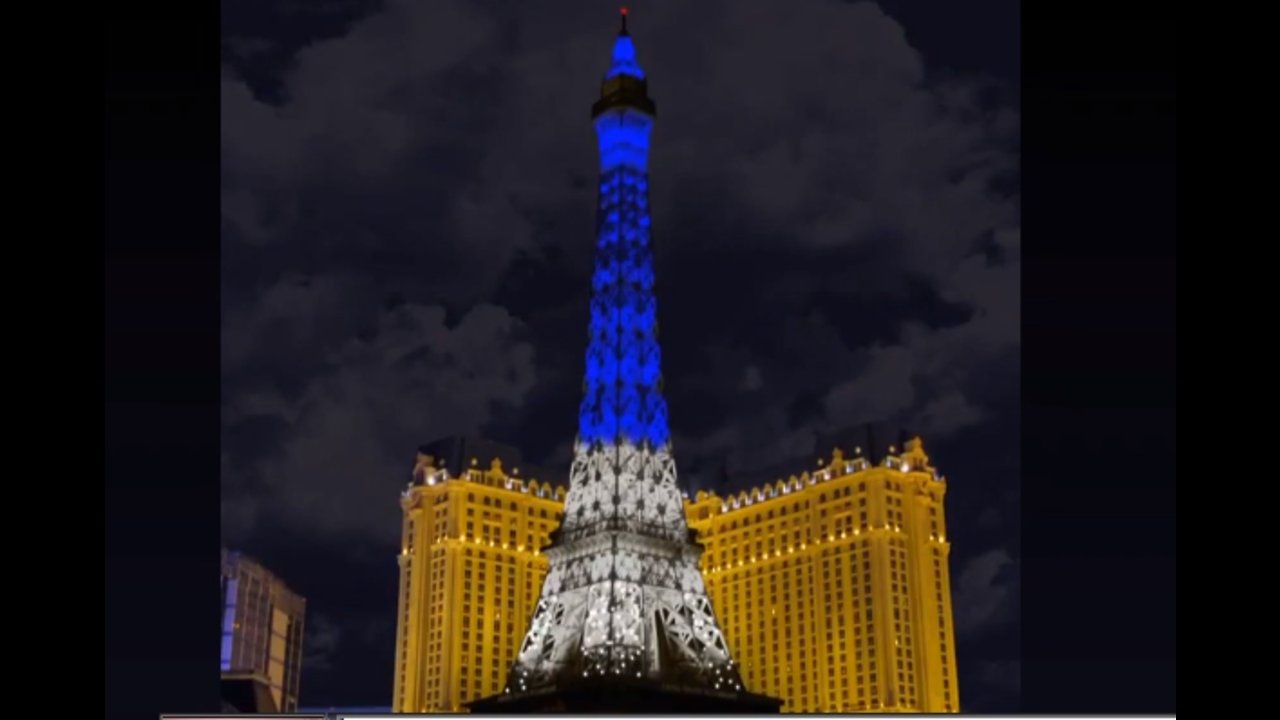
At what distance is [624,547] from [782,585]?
410 inches

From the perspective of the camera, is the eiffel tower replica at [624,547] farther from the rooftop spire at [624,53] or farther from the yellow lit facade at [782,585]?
the rooftop spire at [624,53]

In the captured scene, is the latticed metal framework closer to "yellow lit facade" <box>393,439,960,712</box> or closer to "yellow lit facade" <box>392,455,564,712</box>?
"yellow lit facade" <box>392,455,564,712</box>

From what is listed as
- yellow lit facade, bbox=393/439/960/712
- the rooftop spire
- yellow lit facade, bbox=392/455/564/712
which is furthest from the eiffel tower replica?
the rooftop spire

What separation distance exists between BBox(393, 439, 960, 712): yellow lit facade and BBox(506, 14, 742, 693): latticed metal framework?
16.3 feet

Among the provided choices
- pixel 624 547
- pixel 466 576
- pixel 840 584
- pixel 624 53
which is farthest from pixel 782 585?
pixel 624 53

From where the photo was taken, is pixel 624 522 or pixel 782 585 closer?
pixel 624 522

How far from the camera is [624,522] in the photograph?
42.4 meters

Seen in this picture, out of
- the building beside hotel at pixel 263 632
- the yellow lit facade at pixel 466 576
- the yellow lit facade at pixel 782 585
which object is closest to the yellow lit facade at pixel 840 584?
the yellow lit facade at pixel 782 585

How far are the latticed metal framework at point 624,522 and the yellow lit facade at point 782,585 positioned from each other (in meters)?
4.97

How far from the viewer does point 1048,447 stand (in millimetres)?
16828

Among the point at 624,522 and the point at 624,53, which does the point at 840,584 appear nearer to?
the point at 624,522
